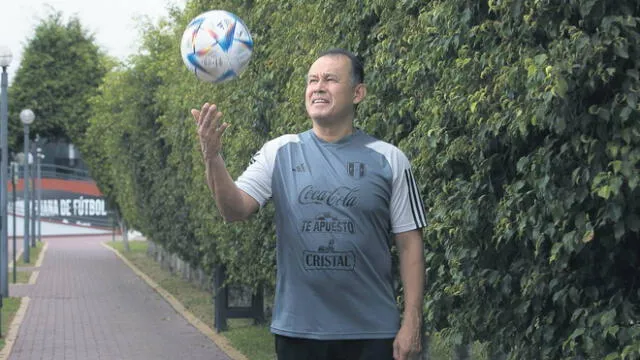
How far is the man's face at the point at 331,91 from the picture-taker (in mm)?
4246

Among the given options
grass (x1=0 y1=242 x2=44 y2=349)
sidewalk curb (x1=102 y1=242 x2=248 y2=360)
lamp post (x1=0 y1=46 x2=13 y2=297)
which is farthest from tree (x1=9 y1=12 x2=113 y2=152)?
lamp post (x1=0 y1=46 x2=13 y2=297)

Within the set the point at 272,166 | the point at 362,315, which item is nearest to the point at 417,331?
the point at 362,315

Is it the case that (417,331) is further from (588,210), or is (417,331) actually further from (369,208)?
(588,210)

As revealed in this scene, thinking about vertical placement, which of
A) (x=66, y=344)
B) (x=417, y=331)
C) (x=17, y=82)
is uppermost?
(x=17, y=82)

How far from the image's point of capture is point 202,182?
14852mm

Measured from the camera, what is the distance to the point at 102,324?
54.9ft

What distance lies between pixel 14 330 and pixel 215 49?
11581 millimetres

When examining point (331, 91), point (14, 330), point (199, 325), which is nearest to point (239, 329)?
point (199, 325)

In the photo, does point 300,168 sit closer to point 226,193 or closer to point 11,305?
point 226,193

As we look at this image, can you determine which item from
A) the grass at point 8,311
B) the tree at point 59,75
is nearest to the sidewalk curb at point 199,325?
the grass at point 8,311

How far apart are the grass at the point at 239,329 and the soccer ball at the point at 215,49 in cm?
199

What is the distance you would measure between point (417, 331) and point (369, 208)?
0.49 metres

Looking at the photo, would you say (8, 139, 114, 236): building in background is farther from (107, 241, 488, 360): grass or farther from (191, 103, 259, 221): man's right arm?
(191, 103, 259, 221): man's right arm

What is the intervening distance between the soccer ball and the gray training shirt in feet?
3.06
